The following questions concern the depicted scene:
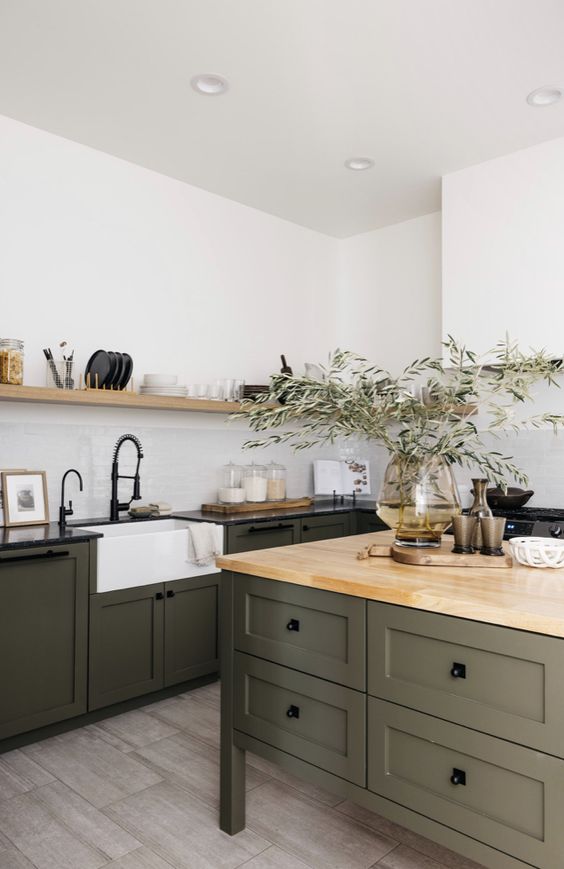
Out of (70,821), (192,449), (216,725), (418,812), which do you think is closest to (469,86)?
(192,449)

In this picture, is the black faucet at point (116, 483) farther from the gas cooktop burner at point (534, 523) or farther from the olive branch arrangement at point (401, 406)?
the gas cooktop burner at point (534, 523)

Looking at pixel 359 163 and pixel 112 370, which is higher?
pixel 359 163

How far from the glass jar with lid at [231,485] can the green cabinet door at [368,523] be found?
91 cm

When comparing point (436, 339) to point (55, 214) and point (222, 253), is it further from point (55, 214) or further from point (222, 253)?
point (55, 214)

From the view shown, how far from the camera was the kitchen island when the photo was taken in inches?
64.1

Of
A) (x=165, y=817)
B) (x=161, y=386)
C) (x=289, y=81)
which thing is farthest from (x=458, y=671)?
(x=289, y=81)

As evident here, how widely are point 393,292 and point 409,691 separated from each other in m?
4.25

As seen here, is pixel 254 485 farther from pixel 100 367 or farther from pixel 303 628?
pixel 303 628

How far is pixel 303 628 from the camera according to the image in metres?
2.16

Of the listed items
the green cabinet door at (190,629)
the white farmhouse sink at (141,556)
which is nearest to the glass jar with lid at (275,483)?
the white farmhouse sink at (141,556)

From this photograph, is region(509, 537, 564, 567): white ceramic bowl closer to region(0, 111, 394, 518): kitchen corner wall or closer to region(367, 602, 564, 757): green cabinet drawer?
region(367, 602, 564, 757): green cabinet drawer

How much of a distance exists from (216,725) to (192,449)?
1900mm

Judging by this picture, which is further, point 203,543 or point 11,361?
point 203,543

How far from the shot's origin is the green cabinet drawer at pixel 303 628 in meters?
2.02
